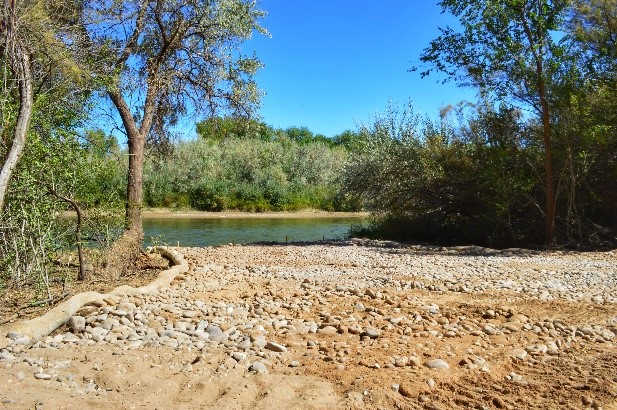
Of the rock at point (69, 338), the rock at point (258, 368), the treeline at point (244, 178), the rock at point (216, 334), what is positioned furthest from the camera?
the treeline at point (244, 178)

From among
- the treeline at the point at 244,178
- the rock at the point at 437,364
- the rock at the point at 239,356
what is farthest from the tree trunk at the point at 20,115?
the treeline at the point at 244,178

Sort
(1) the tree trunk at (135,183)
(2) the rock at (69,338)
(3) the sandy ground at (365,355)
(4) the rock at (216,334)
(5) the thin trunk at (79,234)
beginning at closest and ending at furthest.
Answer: (3) the sandy ground at (365,355), (2) the rock at (69,338), (4) the rock at (216,334), (5) the thin trunk at (79,234), (1) the tree trunk at (135,183)

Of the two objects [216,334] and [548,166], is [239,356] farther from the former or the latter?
[548,166]

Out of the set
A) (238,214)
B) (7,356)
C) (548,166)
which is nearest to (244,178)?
(238,214)

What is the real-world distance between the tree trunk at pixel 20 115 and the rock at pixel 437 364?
175 inches

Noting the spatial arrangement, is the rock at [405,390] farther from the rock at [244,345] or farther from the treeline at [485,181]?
the treeline at [485,181]

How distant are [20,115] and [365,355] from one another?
4.33 meters

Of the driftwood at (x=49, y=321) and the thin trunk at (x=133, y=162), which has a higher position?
the thin trunk at (x=133, y=162)

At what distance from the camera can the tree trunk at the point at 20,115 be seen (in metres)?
5.62

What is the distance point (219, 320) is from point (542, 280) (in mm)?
5153

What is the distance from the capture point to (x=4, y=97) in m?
6.03

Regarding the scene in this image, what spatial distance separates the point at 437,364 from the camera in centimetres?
437

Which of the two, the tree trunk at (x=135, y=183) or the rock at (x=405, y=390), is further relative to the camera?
the tree trunk at (x=135, y=183)

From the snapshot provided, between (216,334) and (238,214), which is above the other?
(238,214)
